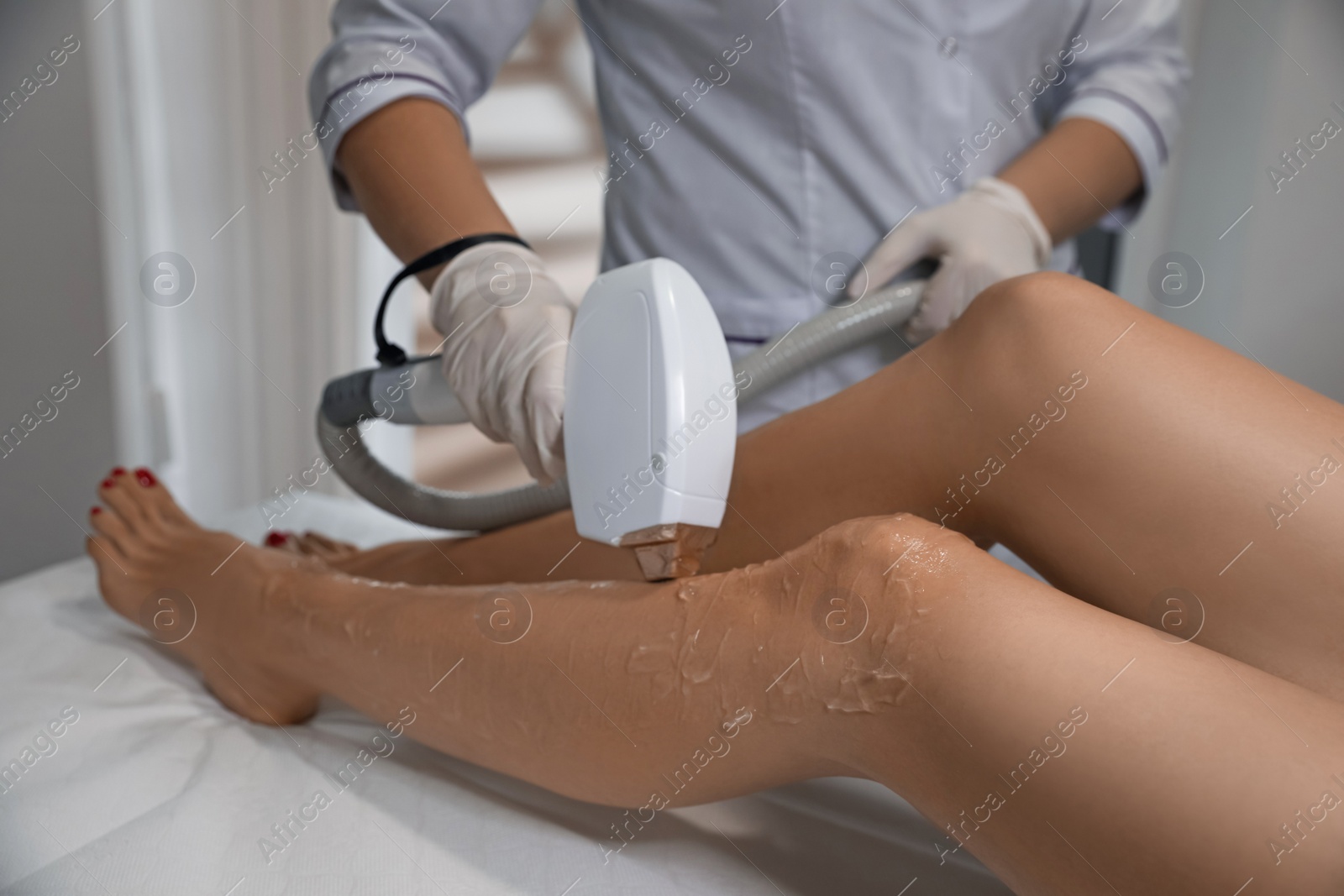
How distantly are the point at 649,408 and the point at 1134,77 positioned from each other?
91 cm

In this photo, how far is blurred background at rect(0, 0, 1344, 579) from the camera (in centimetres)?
147

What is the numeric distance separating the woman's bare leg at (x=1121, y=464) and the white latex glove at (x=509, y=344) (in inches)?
8.9

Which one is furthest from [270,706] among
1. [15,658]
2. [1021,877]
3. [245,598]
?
[1021,877]

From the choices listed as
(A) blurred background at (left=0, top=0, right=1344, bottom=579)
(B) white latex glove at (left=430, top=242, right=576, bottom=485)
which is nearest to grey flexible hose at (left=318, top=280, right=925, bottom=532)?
(B) white latex glove at (left=430, top=242, right=576, bottom=485)

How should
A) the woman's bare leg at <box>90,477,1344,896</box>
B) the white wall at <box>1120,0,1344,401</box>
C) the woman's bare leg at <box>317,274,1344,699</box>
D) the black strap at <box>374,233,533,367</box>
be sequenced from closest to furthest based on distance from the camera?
the woman's bare leg at <box>90,477,1344,896</box>
the woman's bare leg at <box>317,274,1344,699</box>
the black strap at <box>374,233,533,367</box>
the white wall at <box>1120,0,1344,401</box>

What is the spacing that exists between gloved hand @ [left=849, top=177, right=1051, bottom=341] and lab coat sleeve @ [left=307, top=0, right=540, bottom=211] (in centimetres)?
48

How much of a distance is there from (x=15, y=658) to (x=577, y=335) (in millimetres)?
686

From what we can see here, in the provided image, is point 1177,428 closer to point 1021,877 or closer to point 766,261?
point 1021,877

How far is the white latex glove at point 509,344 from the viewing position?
2.39 ft

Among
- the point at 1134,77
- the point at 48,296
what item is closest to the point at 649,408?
the point at 1134,77

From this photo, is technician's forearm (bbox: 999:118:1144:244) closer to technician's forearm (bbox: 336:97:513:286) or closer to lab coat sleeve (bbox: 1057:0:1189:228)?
lab coat sleeve (bbox: 1057:0:1189:228)

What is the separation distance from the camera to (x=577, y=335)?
68 centimetres

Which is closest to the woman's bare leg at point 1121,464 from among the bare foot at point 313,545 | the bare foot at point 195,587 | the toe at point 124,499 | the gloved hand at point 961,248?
the gloved hand at point 961,248

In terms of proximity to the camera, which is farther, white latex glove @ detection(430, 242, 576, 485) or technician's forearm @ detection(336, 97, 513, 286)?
technician's forearm @ detection(336, 97, 513, 286)
